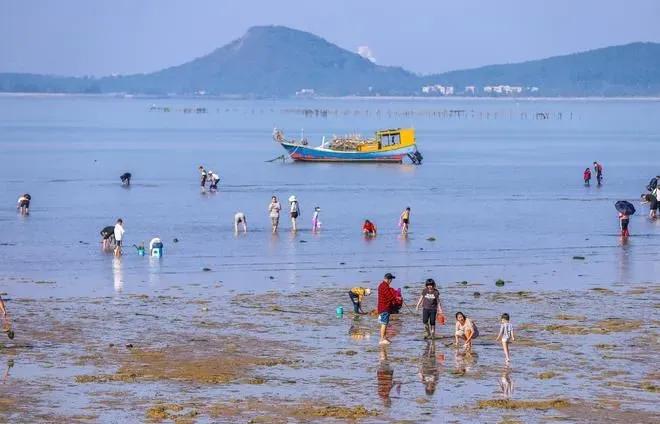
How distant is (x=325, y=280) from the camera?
33.9 metres

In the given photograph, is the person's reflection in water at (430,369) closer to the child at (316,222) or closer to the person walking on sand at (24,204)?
the child at (316,222)

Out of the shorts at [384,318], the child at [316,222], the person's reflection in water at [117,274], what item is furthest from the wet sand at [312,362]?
the child at [316,222]

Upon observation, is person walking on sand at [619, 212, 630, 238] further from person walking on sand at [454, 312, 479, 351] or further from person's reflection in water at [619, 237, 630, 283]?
person walking on sand at [454, 312, 479, 351]

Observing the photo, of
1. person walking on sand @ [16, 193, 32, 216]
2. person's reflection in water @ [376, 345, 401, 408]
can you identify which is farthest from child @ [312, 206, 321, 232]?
person's reflection in water @ [376, 345, 401, 408]

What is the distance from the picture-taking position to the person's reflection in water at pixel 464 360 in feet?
74.6

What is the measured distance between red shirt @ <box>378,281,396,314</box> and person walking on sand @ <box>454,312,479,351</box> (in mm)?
1366

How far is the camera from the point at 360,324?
27062 millimetres

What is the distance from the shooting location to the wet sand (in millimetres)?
19844

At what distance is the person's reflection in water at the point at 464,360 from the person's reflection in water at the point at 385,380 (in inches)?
48.4

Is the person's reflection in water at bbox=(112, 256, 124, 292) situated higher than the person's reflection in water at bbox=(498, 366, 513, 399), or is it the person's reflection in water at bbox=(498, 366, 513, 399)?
the person's reflection in water at bbox=(112, 256, 124, 292)

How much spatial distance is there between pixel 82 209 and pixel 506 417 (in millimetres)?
40076

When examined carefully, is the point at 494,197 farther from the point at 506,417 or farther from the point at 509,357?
the point at 506,417

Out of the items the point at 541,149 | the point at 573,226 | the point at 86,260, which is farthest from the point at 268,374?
the point at 541,149

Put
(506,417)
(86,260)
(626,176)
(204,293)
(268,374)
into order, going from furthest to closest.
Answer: (626,176) → (86,260) → (204,293) → (268,374) → (506,417)
